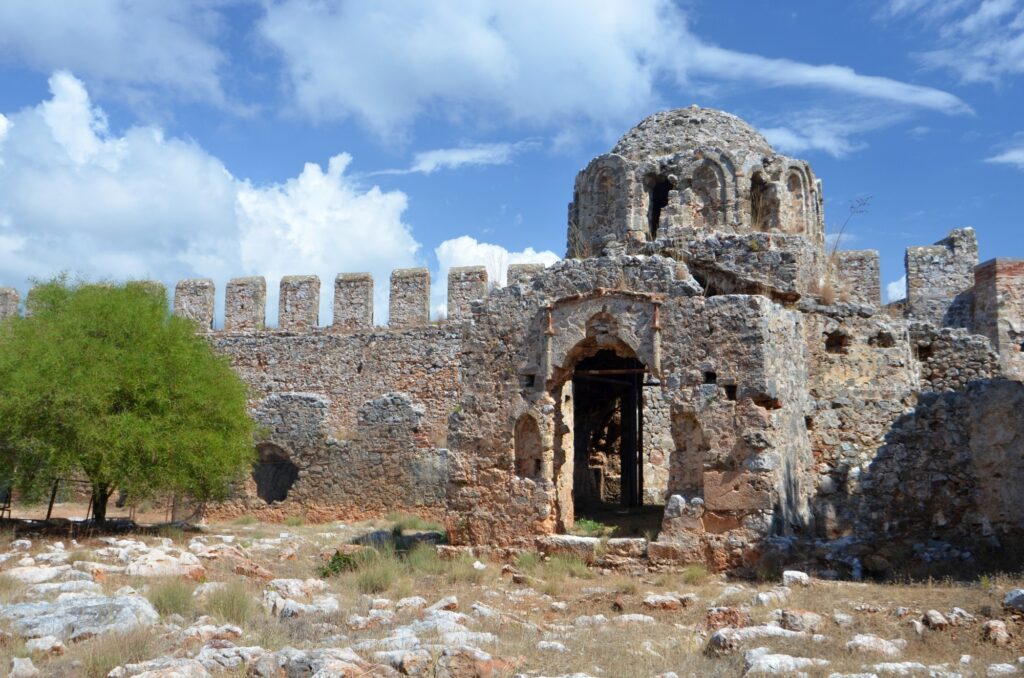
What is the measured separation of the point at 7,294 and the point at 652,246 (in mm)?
18467

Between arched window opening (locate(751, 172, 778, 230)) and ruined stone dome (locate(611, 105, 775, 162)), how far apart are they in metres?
0.52

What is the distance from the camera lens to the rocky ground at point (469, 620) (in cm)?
689

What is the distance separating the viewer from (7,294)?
24.7 m

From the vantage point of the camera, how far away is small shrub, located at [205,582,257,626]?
28.5 ft

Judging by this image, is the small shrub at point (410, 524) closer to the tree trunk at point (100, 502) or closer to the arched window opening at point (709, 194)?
the tree trunk at point (100, 502)

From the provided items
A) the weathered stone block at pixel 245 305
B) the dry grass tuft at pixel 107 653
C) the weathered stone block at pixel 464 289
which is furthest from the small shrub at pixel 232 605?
the weathered stone block at pixel 245 305

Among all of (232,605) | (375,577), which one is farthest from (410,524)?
(232,605)

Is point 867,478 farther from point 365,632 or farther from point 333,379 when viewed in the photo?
point 333,379

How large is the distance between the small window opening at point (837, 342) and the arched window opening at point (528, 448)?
165 inches

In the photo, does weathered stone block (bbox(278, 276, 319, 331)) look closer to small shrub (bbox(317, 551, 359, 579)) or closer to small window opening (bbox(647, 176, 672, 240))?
small window opening (bbox(647, 176, 672, 240))

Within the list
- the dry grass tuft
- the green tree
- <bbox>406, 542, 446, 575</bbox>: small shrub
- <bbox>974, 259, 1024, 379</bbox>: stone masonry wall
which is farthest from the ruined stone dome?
the dry grass tuft

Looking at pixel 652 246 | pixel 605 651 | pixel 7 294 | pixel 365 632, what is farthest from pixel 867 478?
pixel 7 294

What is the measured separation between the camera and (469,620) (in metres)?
8.83

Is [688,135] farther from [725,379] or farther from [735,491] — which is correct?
[735,491]
